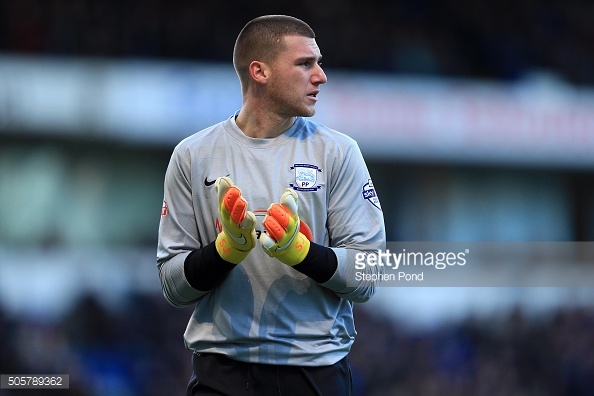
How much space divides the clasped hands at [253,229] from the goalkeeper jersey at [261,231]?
0.13 meters

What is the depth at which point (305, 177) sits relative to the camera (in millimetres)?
2213

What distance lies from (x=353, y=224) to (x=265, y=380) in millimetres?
438

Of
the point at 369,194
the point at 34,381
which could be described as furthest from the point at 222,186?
the point at 34,381

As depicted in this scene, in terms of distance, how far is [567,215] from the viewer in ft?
14.9

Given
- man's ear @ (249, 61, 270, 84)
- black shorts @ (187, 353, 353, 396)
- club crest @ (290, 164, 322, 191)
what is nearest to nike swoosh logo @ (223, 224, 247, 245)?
club crest @ (290, 164, 322, 191)

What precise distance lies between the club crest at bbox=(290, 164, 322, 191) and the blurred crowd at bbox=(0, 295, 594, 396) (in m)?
2.23

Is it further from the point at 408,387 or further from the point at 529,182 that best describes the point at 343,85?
the point at 408,387

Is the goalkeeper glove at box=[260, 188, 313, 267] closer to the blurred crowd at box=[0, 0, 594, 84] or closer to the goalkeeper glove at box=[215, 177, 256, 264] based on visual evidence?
the goalkeeper glove at box=[215, 177, 256, 264]

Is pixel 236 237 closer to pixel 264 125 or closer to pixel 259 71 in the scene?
pixel 264 125

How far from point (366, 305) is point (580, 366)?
1.20 meters

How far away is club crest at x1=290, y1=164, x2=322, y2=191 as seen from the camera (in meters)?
2.20

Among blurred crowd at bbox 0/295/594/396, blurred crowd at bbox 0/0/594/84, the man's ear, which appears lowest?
blurred crowd at bbox 0/295/594/396

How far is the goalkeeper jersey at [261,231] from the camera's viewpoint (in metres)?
Result: 2.16

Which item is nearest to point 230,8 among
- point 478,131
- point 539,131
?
point 478,131
